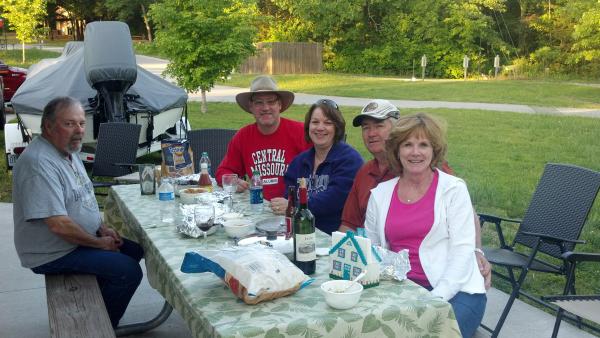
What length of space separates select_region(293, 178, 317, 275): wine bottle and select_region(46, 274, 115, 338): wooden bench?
103cm

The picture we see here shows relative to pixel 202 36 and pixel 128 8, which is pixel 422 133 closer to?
pixel 202 36

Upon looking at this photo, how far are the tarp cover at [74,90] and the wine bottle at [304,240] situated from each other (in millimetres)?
6654

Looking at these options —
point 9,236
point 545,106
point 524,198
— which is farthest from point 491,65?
point 9,236

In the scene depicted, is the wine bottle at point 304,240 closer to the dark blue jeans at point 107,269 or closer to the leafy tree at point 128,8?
the dark blue jeans at point 107,269

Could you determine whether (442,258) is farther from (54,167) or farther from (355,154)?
(54,167)

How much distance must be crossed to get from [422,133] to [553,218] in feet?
4.94

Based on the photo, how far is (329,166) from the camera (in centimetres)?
398

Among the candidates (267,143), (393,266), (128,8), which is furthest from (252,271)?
(128,8)

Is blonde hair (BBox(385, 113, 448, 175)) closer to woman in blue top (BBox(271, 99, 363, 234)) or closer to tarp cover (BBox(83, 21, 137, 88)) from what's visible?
woman in blue top (BBox(271, 99, 363, 234))

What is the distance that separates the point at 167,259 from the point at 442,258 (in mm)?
1235

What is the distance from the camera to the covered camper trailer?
820cm

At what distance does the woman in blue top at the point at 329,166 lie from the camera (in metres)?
3.92

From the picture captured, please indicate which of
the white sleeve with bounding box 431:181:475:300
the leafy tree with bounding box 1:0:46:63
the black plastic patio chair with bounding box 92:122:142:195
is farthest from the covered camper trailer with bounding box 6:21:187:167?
the leafy tree with bounding box 1:0:46:63

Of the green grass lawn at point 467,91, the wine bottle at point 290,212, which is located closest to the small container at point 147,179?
the wine bottle at point 290,212
